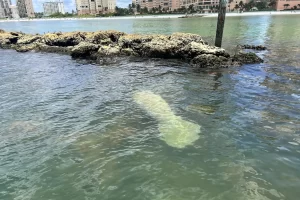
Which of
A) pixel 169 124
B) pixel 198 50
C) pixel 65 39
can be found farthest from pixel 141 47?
pixel 169 124

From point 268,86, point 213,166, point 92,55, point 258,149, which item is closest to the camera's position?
point 213,166

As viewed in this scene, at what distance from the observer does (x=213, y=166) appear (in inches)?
271

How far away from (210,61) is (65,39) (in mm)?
20746

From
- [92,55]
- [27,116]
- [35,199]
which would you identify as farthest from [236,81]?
[92,55]

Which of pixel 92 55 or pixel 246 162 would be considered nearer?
pixel 246 162

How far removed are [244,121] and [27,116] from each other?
8.76m

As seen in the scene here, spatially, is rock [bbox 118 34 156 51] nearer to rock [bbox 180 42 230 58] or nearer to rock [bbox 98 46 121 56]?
rock [bbox 98 46 121 56]

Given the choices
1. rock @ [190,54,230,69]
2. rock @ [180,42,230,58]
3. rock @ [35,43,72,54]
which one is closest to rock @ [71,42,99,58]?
rock @ [35,43,72,54]

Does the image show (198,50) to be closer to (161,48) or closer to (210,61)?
(210,61)

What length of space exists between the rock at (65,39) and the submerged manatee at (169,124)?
21751 mm

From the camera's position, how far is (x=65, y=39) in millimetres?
32281

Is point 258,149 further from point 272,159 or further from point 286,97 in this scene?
point 286,97

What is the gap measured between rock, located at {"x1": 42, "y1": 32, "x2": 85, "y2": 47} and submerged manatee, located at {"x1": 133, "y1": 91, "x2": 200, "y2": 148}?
21.8 m

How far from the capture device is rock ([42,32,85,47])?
3159cm
